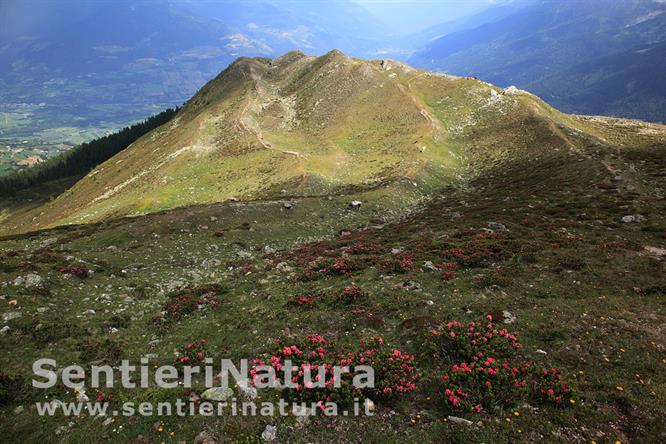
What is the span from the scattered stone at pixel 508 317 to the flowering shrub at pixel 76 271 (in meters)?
29.1

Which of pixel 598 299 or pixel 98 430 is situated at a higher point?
pixel 98 430

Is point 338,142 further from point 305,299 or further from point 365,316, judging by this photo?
point 365,316

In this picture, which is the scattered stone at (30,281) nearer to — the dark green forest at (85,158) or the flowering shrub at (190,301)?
the flowering shrub at (190,301)

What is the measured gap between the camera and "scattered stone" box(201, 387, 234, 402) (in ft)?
43.3

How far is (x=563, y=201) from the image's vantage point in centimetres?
4053

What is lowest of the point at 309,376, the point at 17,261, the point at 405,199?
the point at 405,199

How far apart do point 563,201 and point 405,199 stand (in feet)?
66.8

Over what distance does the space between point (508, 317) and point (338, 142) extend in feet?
230

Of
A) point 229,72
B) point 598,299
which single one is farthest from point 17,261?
point 229,72

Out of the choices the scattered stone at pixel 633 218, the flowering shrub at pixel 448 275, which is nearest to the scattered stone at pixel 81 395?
the flowering shrub at pixel 448 275

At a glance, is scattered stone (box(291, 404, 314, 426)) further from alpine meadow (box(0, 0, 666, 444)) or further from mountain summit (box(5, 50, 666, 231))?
mountain summit (box(5, 50, 666, 231))

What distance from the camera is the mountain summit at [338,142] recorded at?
6456cm

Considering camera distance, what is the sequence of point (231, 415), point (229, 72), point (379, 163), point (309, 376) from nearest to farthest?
point (231, 415)
point (309, 376)
point (379, 163)
point (229, 72)

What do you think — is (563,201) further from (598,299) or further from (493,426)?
(493,426)
